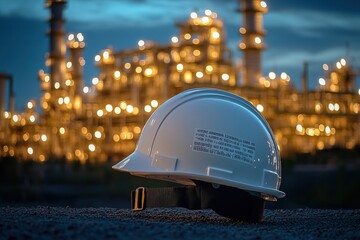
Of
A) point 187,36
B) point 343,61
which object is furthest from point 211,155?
point 343,61

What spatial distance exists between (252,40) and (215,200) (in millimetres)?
25107

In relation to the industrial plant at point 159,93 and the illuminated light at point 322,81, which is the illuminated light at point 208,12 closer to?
the industrial plant at point 159,93

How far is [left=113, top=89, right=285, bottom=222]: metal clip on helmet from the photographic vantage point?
6906mm

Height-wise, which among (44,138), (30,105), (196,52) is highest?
(196,52)

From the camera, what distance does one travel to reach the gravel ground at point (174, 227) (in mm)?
5180

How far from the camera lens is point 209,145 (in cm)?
692

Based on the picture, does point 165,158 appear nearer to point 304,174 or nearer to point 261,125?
point 261,125

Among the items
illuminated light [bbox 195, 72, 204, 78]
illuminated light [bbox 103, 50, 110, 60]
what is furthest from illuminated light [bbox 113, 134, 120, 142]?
illuminated light [bbox 195, 72, 204, 78]

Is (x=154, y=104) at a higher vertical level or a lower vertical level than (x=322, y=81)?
lower

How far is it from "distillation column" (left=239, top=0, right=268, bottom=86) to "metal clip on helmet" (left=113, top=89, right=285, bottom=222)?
2429 cm

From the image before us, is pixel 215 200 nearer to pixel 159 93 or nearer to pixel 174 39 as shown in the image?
pixel 159 93

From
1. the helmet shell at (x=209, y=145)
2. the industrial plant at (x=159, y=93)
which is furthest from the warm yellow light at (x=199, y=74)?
the helmet shell at (x=209, y=145)

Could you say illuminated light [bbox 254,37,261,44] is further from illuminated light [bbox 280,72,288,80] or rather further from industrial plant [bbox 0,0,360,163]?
illuminated light [bbox 280,72,288,80]

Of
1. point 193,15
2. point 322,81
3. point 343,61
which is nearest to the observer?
point 193,15
